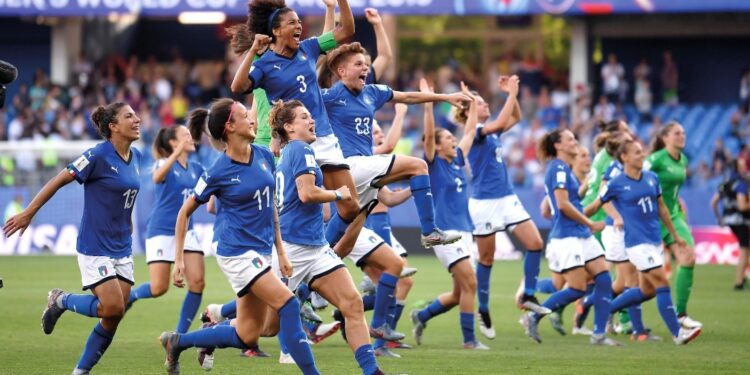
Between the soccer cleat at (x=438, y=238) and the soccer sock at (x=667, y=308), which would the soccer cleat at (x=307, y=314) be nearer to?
the soccer cleat at (x=438, y=238)

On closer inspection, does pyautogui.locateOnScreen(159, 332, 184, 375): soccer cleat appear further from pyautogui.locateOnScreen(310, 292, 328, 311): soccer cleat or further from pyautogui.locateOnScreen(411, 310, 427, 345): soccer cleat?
pyautogui.locateOnScreen(411, 310, 427, 345): soccer cleat

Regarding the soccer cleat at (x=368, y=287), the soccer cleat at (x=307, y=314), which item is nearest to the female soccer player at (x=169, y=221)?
the soccer cleat at (x=307, y=314)

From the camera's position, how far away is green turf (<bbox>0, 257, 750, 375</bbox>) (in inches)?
417

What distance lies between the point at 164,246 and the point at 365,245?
2.78m

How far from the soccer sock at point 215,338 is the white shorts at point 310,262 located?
641mm

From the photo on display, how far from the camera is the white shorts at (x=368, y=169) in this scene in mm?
10570

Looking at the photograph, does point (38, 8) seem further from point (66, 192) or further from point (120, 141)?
point (120, 141)

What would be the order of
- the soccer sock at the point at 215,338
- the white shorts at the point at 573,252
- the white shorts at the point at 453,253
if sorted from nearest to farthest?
the soccer sock at the point at 215,338
the white shorts at the point at 453,253
the white shorts at the point at 573,252

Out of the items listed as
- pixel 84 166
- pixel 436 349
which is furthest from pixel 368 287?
pixel 84 166

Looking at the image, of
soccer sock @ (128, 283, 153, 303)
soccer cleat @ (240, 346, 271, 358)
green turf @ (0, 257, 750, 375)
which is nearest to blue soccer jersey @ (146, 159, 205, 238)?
soccer sock @ (128, 283, 153, 303)

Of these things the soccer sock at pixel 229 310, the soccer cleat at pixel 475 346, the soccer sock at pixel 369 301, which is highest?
the soccer sock at pixel 229 310

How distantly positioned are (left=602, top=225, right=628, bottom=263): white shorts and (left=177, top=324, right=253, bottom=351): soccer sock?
6.04m

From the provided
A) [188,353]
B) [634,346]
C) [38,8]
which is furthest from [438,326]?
[38,8]

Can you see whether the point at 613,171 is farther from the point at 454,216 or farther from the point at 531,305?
the point at 454,216
